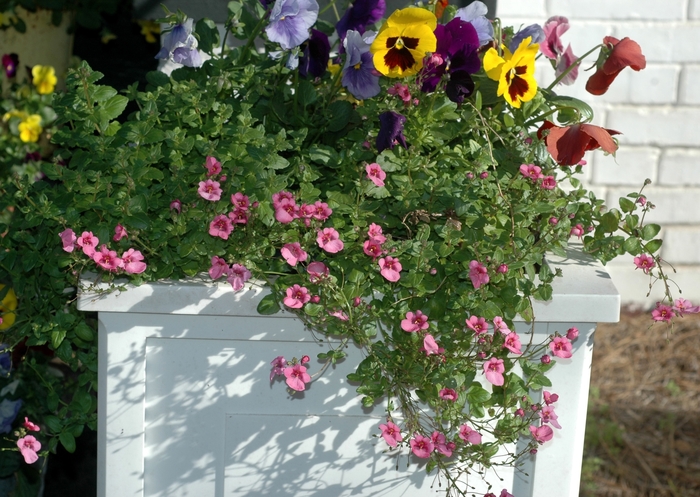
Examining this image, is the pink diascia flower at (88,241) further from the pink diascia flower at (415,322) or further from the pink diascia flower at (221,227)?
the pink diascia flower at (415,322)

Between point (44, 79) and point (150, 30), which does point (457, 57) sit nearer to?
point (150, 30)

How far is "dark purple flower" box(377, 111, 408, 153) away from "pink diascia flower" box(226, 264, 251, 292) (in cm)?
29

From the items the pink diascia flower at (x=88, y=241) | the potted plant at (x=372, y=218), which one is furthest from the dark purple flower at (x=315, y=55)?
the pink diascia flower at (x=88, y=241)

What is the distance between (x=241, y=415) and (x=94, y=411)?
0.28 meters

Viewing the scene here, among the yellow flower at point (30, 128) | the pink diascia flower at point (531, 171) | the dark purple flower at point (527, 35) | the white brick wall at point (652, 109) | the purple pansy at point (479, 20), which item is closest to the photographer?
the pink diascia flower at point (531, 171)

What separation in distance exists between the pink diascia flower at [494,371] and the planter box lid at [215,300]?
117 mm

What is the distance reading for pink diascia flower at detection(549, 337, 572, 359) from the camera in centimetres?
127

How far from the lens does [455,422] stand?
1.29 m

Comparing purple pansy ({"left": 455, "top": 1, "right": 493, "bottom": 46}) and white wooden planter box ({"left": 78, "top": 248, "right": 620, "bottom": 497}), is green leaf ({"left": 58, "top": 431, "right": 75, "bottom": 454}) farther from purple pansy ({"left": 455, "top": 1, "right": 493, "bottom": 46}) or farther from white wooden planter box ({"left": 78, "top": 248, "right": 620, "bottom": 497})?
purple pansy ({"left": 455, "top": 1, "right": 493, "bottom": 46})

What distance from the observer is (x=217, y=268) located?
1288 millimetres

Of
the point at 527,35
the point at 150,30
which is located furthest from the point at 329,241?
the point at 150,30

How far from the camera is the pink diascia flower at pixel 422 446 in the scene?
125 cm

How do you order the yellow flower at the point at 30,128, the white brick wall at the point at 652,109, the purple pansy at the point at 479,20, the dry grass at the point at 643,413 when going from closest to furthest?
1. the purple pansy at the point at 479,20
2. the dry grass at the point at 643,413
3. the white brick wall at the point at 652,109
4. the yellow flower at the point at 30,128

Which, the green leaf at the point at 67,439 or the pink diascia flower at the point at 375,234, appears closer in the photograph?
the pink diascia flower at the point at 375,234
